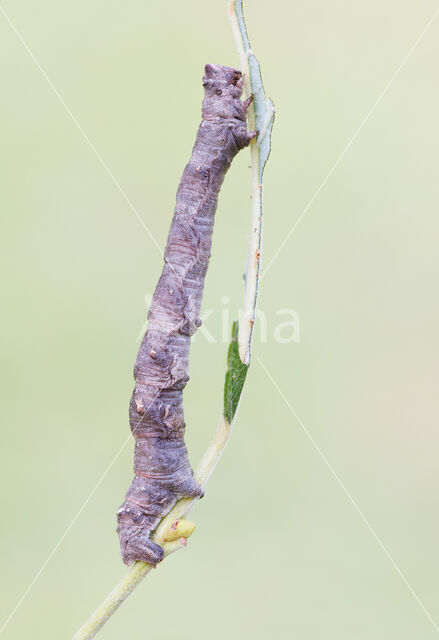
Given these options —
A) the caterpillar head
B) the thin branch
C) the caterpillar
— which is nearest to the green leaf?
the thin branch

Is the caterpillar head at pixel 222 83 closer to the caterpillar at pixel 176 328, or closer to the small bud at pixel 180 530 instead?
the caterpillar at pixel 176 328

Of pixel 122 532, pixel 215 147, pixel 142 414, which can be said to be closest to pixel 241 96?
pixel 215 147

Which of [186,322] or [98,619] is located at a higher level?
[186,322]

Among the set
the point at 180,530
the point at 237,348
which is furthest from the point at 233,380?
the point at 180,530

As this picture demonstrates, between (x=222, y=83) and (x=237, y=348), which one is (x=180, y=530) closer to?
(x=237, y=348)

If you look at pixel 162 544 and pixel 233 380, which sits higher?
pixel 233 380

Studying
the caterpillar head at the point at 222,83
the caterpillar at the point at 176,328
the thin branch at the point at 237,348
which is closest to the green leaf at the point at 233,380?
the thin branch at the point at 237,348

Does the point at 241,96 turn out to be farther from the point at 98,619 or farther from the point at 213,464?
the point at 98,619

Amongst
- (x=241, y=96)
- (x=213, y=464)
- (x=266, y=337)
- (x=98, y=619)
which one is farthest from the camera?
(x=266, y=337)

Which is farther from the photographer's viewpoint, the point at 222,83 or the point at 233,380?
the point at 222,83
